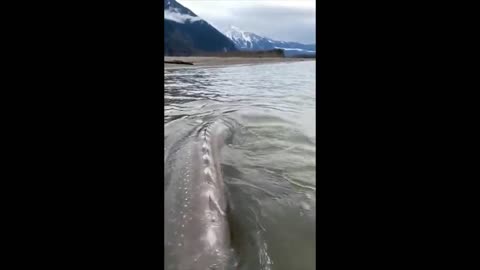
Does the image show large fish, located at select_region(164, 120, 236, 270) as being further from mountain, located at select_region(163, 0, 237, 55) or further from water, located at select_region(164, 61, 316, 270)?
mountain, located at select_region(163, 0, 237, 55)

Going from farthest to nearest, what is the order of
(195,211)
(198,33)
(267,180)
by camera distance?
(198,33) → (267,180) → (195,211)

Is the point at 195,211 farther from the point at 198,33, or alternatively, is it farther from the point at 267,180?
the point at 198,33

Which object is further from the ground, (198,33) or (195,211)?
(198,33)

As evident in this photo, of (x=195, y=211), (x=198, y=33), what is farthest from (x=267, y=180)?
(x=198, y=33)

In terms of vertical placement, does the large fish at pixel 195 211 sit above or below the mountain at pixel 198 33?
below

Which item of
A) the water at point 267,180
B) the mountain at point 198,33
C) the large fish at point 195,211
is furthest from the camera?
the mountain at point 198,33

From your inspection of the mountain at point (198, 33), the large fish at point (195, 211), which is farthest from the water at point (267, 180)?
the mountain at point (198, 33)

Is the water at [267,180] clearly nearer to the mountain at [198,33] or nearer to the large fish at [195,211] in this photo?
the large fish at [195,211]

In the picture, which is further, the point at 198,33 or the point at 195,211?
the point at 198,33

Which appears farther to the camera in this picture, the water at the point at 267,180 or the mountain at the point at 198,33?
the mountain at the point at 198,33
